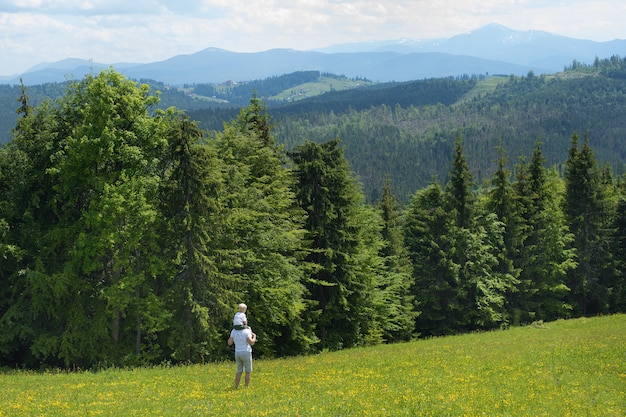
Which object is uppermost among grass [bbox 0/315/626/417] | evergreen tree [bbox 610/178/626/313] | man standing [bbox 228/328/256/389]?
man standing [bbox 228/328/256/389]

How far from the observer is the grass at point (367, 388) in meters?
14.3

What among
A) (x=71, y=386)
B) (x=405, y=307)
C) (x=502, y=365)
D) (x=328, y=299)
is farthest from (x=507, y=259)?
(x=71, y=386)

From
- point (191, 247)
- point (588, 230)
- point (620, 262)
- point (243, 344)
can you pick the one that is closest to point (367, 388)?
point (243, 344)

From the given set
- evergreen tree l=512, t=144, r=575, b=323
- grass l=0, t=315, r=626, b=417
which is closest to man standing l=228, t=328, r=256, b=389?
grass l=0, t=315, r=626, b=417

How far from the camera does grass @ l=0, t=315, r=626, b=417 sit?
14258 mm

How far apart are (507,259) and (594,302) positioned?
1203cm

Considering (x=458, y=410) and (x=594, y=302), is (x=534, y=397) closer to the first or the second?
(x=458, y=410)

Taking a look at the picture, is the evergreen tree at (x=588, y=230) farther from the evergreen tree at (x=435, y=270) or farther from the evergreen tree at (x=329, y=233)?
the evergreen tree at (x=329, y=233)

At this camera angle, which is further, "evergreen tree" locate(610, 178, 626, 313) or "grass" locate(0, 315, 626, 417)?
"evergreen tree" locate(610, 178, 626, 313)

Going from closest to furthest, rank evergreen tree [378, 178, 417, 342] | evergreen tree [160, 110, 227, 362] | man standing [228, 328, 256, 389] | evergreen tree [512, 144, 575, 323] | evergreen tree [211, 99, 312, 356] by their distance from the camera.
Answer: man standing [228, 328, 256, 389]
evergreen tree [160, 110, 227, 362]
evergreen tree [211, 99, 312, 356]
evergreen tree [378, 178, 417, 342]
evergreen tree [512, 144, 575, 323]

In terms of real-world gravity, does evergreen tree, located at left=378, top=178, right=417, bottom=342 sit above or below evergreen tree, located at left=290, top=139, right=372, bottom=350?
below

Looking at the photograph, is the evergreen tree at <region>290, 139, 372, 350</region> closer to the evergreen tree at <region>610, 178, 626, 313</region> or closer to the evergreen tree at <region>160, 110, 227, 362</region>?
the evergreen tree at <region>160, 110, 227, 362</region>

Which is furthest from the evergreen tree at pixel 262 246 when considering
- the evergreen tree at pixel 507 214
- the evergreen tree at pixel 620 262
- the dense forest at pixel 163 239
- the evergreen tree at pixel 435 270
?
the evergreen tree at pixel 620 262

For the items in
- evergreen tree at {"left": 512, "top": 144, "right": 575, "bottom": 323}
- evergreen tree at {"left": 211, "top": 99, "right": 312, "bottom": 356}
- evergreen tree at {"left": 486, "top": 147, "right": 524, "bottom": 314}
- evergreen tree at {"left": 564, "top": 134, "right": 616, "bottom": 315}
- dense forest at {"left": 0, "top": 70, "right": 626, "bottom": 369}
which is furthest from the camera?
evergreen tree at {"left": 564, "top": 134, "right": 616, "bottom": 315}
